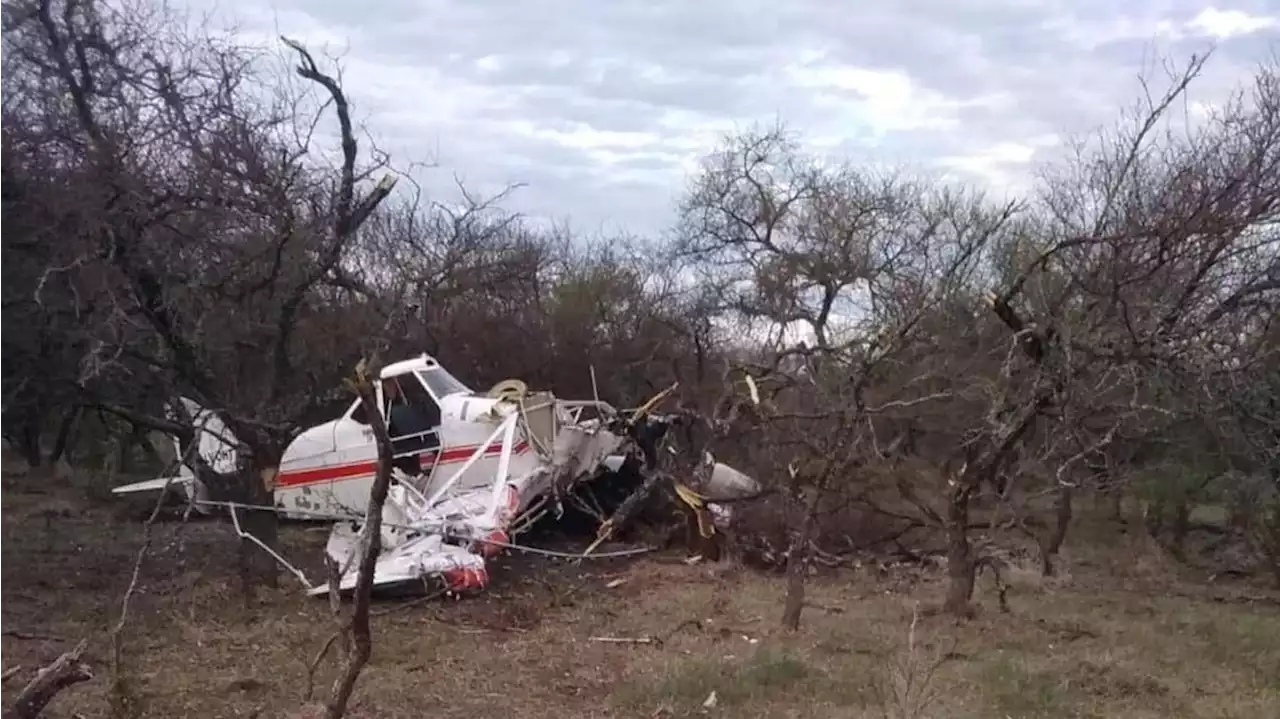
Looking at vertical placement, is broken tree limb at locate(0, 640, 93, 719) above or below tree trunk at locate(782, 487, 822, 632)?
above

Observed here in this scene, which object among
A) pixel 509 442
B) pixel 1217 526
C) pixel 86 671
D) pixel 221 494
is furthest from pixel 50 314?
pixel 1217 526

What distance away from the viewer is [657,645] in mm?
8984

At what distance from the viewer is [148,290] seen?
948cm

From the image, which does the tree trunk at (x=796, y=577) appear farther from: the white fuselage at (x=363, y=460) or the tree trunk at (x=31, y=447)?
the tree trunk at (x=31, y=447)

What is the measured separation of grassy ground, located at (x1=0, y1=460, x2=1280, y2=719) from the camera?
23.6 ft

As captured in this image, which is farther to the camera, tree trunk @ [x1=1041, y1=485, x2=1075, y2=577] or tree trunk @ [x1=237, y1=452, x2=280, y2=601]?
tree trunk @ [x1=1041, y1=485, x2=1075, y2=577]

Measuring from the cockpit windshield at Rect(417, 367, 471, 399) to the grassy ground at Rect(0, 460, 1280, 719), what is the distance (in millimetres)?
2046

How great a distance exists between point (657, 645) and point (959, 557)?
259 cm

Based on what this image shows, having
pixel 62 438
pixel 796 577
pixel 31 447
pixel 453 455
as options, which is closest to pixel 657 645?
pixel 796 577

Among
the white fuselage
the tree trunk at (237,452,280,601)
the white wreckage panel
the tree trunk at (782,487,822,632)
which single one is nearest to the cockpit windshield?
the white fuselage

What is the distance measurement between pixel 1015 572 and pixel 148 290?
8230mm

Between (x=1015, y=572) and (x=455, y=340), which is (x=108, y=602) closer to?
(x=1015, y=572)

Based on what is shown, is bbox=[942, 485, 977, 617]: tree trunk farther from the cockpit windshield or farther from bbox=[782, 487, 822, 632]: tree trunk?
the cockpit windshield

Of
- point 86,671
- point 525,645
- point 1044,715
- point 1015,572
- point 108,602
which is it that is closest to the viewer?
point 86,671
